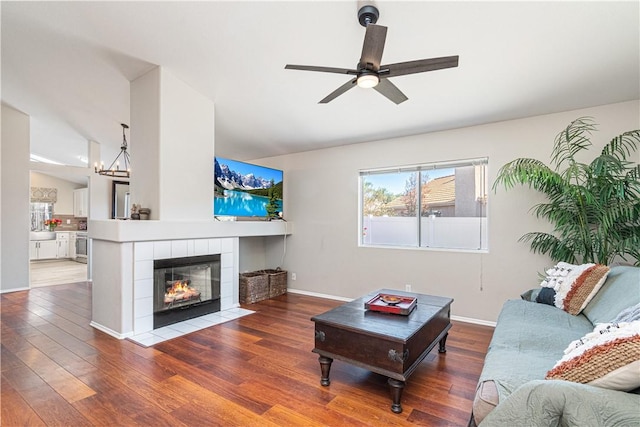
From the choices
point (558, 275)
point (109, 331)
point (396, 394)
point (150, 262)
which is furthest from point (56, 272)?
point (558, 275)

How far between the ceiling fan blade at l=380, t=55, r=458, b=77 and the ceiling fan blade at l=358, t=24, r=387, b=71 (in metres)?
0.10

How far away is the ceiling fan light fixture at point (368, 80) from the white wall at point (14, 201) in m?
6.35

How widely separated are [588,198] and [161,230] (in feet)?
13.8

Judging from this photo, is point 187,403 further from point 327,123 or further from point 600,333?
point 327,123

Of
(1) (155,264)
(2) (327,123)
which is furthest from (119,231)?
(2) (327,123)

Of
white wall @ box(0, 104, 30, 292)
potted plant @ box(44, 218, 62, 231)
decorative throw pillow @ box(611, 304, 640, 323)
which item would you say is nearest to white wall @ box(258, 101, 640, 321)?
decorative throw pillow @ box(611, 304, 640, 323)

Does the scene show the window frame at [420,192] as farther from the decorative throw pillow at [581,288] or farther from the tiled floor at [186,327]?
the tiled floor at [186,327]

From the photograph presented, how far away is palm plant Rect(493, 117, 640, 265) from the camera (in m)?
2.76

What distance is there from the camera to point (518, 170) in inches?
124

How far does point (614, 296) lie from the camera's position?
2193mm

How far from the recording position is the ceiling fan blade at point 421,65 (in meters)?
1.86

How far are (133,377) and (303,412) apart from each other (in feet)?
4.54

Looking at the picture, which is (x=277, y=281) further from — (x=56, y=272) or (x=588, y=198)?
(x=56, y=272)

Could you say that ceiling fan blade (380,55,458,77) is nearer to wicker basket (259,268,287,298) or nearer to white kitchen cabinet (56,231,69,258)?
wicker basket (259,268,287,298)
